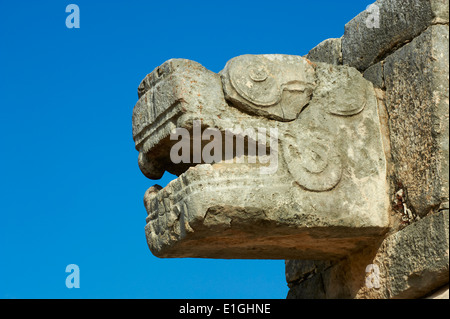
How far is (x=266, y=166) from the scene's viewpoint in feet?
12.8

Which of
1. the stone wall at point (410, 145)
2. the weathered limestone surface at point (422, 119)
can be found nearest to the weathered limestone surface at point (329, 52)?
the stone wall at point (410, 145)

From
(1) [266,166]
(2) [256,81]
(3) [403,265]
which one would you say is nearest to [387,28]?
(2) [256,81]

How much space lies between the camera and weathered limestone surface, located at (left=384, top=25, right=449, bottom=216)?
12.5 feet

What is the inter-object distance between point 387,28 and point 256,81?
2.84 feet

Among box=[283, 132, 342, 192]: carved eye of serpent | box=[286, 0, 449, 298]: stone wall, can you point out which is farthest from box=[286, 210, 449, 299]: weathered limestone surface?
box=[283, 132, 342, 192]: carved eye of serpent

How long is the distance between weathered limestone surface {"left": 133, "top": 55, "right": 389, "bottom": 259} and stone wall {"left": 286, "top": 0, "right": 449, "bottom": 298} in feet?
0.31

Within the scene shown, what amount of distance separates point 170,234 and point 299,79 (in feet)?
3.48

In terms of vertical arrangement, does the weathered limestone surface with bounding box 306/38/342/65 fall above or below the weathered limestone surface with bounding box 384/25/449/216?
above

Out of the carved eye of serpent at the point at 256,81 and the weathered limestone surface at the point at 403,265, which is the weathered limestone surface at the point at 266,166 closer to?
the carved eye of serpent at the point at 256,81

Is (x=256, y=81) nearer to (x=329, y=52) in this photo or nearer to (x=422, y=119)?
(x=422, y=119)

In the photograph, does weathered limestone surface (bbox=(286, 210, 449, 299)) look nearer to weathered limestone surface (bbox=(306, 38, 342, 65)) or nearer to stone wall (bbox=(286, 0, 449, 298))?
stone wall (bbox=(286, 0, 449, 298))

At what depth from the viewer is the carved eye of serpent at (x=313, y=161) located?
3.90 m
